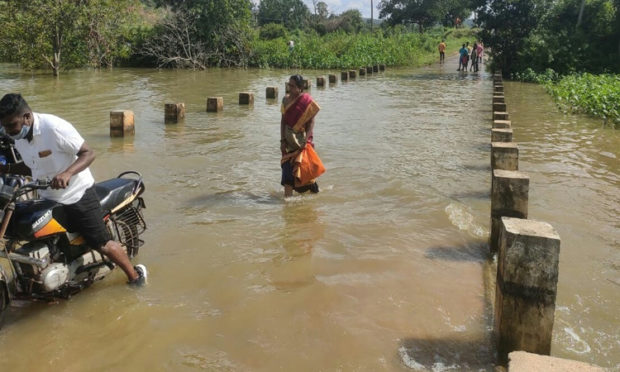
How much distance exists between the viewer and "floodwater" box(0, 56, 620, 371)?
11.7ft

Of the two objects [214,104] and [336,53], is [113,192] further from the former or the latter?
[336,53]

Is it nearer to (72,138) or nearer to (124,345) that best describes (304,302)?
(124,345)

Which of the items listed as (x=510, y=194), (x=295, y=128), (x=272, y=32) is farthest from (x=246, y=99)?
(x=272, y=32)

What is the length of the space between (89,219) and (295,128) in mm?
3144

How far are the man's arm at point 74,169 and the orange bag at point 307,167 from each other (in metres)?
3.06

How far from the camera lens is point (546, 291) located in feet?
10.4

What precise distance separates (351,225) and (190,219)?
1.90 m

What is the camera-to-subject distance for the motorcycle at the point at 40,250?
359cm

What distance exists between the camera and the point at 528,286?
3180 mm

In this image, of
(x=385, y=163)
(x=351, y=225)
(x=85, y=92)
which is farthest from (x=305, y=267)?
(x=85, y=92)

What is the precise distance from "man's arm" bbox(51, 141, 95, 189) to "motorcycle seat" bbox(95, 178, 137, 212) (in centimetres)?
62

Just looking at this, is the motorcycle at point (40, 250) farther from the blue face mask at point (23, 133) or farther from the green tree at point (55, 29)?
the green tree at point (55, 29)

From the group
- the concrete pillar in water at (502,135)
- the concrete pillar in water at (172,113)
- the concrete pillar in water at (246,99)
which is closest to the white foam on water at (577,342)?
the concrete pillar in water at (502,135)

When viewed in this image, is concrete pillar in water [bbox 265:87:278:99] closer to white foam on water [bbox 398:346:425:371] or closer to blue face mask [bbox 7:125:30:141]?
blue face mask [bbox 7:125:30:141]
